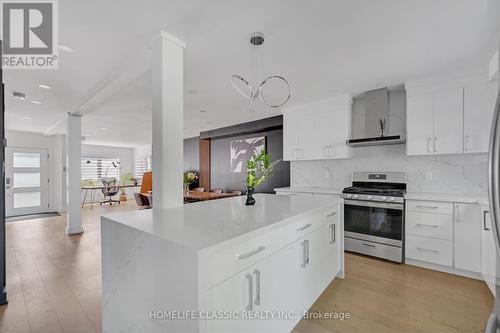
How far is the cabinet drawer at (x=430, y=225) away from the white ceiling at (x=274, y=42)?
5.70 ft

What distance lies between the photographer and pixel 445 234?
2.71 m

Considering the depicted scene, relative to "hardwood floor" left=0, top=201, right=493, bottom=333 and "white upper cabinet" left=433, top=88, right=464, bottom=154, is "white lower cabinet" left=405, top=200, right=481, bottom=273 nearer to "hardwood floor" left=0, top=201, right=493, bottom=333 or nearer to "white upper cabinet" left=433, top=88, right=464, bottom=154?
"hardwood floor" left=0, top=201, right=493, bottom=333

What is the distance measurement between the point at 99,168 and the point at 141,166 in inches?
62.8

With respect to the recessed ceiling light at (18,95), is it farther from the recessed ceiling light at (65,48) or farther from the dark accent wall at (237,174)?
the dark accent wall at (237,174)

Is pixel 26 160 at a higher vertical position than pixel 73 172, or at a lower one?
higher

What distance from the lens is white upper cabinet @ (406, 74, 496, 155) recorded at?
2641 mm

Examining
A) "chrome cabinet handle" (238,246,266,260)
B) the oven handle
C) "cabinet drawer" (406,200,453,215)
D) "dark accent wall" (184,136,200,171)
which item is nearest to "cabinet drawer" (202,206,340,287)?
"chrome cabinet handle" (238,246,266,260)

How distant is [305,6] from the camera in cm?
165

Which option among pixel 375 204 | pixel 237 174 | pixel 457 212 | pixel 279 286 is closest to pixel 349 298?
pixel 279 286

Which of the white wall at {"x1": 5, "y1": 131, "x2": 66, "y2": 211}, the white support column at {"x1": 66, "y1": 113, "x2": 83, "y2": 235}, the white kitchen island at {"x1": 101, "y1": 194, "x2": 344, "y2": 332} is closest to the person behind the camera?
the white kitchen island at {"x1": 101, "y1": 194, "x2": 344, "y2": 332}

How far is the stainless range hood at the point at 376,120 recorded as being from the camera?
3.31 meters

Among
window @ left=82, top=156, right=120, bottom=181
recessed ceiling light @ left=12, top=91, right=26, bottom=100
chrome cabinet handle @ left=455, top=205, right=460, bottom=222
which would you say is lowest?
chrome cabinet handle @ left=455, top=205, right=460, bottom=222

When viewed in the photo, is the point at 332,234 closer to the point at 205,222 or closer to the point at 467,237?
the point at 205,222

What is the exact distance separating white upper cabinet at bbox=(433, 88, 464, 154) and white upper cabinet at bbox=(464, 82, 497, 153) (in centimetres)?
5
